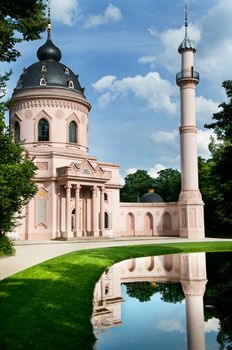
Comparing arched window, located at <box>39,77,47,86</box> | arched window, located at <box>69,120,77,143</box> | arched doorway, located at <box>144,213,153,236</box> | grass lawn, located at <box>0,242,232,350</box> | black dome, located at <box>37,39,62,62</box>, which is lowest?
grass lawn, located at <box>0,242,232,350</box>

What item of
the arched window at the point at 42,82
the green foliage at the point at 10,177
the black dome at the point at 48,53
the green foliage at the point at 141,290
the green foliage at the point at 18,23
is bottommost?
the green foliage at the point at 141,290

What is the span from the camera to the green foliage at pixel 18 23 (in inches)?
474

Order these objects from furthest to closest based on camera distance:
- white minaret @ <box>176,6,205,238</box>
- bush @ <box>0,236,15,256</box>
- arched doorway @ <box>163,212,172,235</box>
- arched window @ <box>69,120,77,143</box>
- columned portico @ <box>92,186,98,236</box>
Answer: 1. arched doorway @ <box>163,212,172,235</box>
2. arched window @ <box>69,120,77,143</box>
3. white minaret @ <box>176,6,205,238</box>
4. columned portico @ <box>92,186,98,236</box>
5. bush @ <box>0,236,15,256</box>

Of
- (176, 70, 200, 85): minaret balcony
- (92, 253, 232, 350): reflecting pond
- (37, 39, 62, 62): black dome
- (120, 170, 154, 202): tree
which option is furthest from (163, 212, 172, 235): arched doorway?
(120, 170, 154, 202): tree

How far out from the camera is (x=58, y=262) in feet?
59.9

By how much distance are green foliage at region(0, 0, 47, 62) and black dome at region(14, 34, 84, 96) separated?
3257 cm

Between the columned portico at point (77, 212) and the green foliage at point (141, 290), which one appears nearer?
the green foliage at point (141, 290)

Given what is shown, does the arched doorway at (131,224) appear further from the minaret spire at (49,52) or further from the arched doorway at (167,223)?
the minaret spire at (49,52)

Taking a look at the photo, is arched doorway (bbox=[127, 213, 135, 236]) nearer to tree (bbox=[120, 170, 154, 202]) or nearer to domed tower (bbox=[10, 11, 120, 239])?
domed tower (bbox=[10, 11, 120, 239])

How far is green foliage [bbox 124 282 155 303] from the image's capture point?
12.0m

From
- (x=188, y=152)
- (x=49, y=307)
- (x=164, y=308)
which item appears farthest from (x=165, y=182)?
(x=49, y=307)

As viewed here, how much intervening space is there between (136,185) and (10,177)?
72.3 meters

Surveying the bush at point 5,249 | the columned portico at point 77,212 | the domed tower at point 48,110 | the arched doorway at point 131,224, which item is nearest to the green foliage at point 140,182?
the arched doorway at point 131,224

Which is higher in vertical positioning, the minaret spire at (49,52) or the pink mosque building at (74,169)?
the minaret spire at (49,52)
